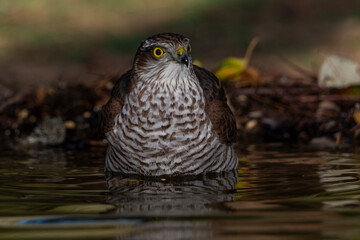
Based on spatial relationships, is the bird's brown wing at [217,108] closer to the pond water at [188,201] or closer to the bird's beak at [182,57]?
the pond water at [188,201]

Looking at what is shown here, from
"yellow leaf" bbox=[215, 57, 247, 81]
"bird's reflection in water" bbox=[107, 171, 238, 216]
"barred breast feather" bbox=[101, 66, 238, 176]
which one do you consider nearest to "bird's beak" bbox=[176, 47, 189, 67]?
"barred breast feather" bbox=[101, 66, 238, 176]

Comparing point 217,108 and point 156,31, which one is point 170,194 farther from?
point 156,31

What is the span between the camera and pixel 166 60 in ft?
16.9

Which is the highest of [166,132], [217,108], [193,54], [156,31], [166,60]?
[156,31]

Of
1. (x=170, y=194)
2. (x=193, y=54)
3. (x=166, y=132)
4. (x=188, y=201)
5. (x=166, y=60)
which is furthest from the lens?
(x=193, y=54)

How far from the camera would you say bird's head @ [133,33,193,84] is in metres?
5.11

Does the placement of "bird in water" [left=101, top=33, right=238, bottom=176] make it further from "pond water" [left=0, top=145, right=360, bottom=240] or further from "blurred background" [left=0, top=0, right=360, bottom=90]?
"blurred background" [left=0, top=0, right=360, bottom=90]

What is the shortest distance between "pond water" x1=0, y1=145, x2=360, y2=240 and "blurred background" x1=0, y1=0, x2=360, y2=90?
5324 mm

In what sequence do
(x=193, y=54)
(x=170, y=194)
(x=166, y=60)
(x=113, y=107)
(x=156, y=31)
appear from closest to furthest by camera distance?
1. (x=170, y=194)
2. (x=166, y=60)
3. (x=113, y=107)
4. (x=193, y=54)
5. (x=156, y=31)

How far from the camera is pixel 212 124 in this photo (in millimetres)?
5273

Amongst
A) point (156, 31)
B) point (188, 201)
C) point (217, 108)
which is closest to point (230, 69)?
point (217, 108)

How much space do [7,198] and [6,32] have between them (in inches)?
425

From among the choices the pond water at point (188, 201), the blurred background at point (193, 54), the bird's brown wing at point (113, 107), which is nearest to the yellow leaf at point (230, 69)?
the blurred background at point (193, 54)

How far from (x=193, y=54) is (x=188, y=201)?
9.16 metres
